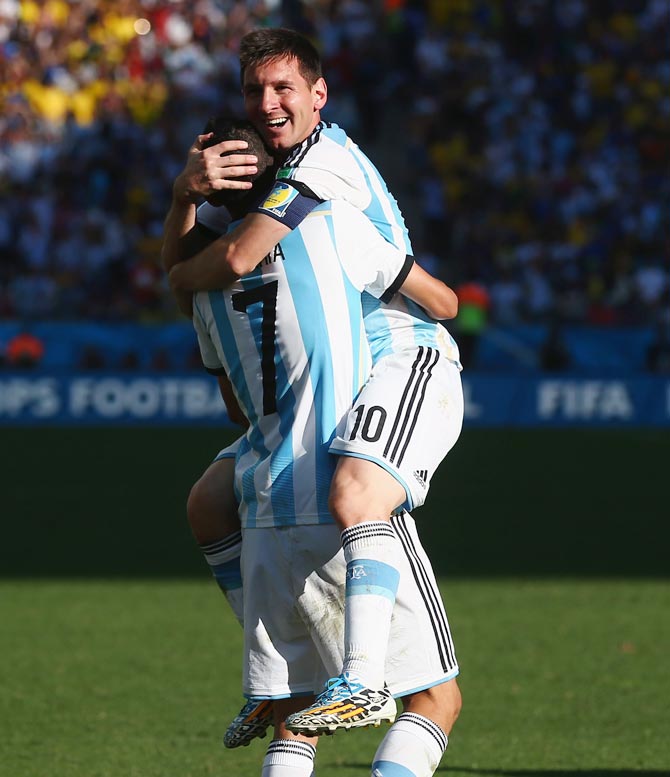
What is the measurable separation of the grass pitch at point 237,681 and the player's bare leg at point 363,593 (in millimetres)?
1851

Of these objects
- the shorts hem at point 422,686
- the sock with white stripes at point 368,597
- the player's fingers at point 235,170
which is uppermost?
the player's fingers at point 235,170

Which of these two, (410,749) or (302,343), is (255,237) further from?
(410,749)

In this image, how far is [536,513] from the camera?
1192 centimetres

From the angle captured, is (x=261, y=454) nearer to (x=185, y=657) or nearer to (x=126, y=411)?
(x=185, y=657)

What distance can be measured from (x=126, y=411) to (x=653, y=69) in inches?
424

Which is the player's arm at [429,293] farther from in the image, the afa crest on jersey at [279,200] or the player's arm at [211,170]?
the player's arm at [211,170]

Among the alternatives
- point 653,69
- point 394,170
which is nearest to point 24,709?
point 394,170

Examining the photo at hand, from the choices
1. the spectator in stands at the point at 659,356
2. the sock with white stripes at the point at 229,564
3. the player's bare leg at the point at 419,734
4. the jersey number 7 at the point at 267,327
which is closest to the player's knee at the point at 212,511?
the sock with white stripes at the point at 229,564

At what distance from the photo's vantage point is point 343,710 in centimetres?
316

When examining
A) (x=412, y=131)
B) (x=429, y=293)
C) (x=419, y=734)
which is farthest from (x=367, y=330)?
(x=412, y=131)

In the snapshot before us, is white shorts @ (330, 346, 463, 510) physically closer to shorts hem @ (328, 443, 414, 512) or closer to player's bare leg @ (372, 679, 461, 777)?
shorts hem @ (328, 443, 414, 512)

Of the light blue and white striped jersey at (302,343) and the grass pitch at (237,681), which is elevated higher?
the light blue and white striped jersey at (302,343)

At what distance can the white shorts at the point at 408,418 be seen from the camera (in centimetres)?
347

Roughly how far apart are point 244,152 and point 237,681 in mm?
3649
